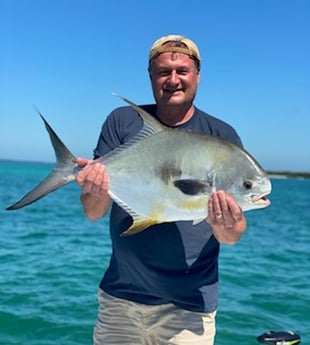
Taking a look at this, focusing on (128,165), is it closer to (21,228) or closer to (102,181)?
(102,181)

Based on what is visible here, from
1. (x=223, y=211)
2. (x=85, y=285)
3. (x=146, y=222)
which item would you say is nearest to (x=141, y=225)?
(x=146, y=222)

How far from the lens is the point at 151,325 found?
3.41 m

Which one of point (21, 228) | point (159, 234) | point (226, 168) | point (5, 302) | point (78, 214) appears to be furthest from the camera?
point (78, 214)

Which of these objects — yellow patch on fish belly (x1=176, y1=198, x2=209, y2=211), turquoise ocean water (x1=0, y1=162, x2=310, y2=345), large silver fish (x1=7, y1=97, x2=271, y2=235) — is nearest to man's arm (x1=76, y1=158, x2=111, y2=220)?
large silver fish (x1=7, y1=97, x2=271, y2=235)

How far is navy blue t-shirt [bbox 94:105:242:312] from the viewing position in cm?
328

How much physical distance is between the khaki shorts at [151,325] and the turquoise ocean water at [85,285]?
139 inches

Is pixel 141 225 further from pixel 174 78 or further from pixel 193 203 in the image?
pixel 174 78

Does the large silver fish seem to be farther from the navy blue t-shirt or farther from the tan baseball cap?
the tan baseball cap

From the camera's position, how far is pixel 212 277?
134 inches

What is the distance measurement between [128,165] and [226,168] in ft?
1.81

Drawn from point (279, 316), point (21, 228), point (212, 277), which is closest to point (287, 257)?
A: point (279, 316)

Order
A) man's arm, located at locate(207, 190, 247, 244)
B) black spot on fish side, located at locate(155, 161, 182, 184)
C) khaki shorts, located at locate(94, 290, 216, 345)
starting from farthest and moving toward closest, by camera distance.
Answer: 1. khaki shorts, located at locate(94, 290, 216, 345)
2. black spot on fish side, located at locate(155, 161, 182, 184)
3. man's arm, located at locate(207, 190, 247, 244)

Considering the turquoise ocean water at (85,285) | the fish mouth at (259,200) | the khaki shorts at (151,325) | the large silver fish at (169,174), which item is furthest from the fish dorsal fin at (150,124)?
the turquoise ocean water at (85,285)

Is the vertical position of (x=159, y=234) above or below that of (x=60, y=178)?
below
